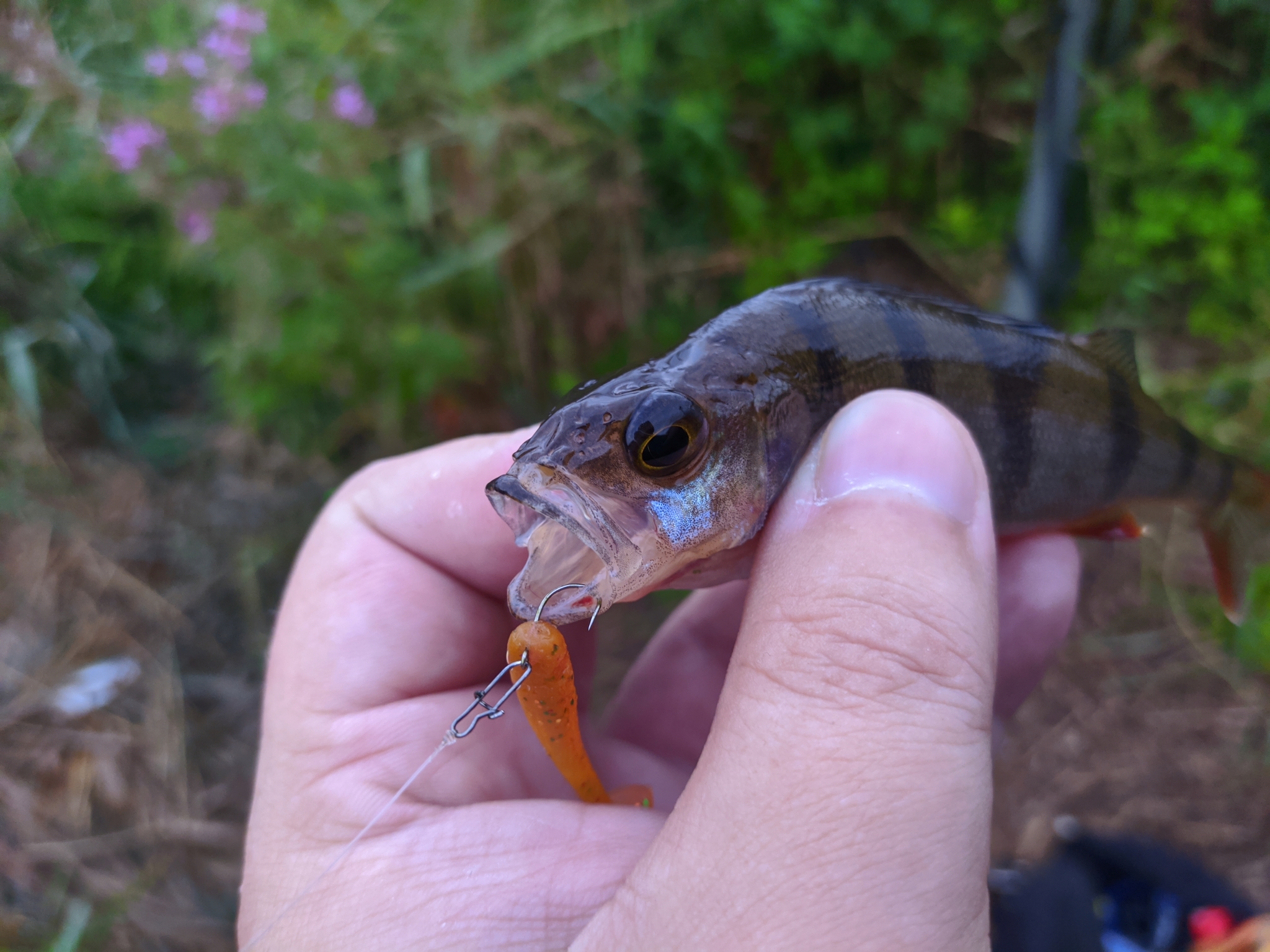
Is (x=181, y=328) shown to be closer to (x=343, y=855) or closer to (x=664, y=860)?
(x=343, y=855)

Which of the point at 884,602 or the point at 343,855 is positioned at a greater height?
the point at 884,602

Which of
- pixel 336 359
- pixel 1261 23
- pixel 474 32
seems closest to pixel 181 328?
pixel 336 359

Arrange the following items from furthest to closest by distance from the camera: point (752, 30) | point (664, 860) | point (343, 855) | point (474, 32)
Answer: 1. point (752, 30)
2. point (474, 32)
3. point (343, 855)
4. point (664, 860)

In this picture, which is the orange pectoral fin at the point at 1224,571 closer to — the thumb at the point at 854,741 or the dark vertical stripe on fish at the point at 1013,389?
the dark vertical stripe on fish at the point at 1013,389

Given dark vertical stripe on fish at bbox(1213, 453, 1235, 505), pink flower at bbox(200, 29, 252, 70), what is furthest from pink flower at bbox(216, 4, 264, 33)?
dark vertical stripe on fish at bbox(1213, 453, 1235, 505)

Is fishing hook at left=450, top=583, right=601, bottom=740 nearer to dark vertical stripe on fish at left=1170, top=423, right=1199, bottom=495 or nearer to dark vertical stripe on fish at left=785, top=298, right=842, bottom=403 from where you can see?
dark vertical stripe on fish at left=785, top=298, right=842, bottom=403

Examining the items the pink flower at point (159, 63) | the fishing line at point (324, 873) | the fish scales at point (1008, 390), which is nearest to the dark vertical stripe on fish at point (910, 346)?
the fish scales at point (1008, 390)
